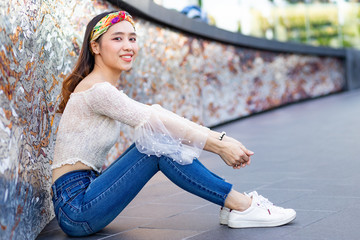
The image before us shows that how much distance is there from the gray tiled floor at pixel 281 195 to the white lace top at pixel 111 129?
0.45 meters

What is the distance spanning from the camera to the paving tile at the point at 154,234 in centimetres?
320

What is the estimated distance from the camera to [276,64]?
42.1 ft

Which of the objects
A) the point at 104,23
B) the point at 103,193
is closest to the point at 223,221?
the point at 103,193

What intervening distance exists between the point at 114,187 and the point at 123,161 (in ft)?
0.47

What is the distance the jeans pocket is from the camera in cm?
316

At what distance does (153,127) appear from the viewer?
3111 mm

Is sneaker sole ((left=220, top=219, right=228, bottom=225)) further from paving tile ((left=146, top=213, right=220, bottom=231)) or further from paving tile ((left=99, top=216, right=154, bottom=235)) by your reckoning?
paving tile ((left=99, top=216, right=154, bottom=235))

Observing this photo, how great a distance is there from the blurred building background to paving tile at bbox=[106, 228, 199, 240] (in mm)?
4683

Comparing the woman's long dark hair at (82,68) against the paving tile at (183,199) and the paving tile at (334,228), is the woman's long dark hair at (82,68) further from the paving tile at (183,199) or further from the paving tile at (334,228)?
the paving tile at (334,228)

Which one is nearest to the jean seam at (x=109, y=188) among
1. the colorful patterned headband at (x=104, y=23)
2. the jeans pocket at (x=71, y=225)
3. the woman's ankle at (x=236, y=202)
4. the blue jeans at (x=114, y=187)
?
the blue jeans at (x=114, y=187)

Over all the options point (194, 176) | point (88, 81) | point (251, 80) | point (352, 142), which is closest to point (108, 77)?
point (88, 81)

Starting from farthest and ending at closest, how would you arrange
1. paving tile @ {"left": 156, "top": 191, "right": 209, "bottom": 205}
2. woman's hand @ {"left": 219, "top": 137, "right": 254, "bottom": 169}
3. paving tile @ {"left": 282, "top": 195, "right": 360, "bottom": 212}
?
paving tile @ {"left": 156, "top": 191, "right": 209, "bottom": 205}, paving tile @ {"left": 282, "top": 195, "right": 360, "bottom": 212}, woman's hand @ {"left": 219, "top": 137, "right": 254, "bottom": 169}

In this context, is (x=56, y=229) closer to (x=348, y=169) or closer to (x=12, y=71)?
(x=12, y=71)

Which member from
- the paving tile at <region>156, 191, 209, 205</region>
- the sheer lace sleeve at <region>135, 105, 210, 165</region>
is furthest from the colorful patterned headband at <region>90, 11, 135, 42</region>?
the paving tile at <region>156, 191, 209, 205</region>
